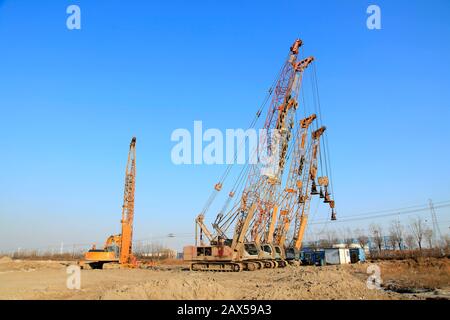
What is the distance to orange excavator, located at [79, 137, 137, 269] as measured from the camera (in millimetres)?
35781

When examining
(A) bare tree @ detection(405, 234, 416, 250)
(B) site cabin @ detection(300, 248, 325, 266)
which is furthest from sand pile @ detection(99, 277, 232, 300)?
(A) bare tree @ detection(405, 234, 416, 250)

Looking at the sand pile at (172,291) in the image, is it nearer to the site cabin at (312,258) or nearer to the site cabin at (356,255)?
Answer: the site cabin at (312,258)

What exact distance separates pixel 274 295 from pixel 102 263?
28.0 m

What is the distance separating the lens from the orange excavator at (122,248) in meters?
35.8

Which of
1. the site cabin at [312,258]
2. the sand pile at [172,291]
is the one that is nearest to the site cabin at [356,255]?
the site cabin at [312,258]

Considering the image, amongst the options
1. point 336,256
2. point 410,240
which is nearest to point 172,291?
point 336,256

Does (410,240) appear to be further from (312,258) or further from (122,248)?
(122,248)

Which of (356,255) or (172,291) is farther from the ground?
(172,291)

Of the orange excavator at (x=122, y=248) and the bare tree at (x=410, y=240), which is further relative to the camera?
the bare tree at (x=410, y=240)

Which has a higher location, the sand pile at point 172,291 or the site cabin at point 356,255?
the sand pile at point 172,291

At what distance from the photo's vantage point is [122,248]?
3712 centimetres

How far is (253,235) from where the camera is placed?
35812 millimetres
